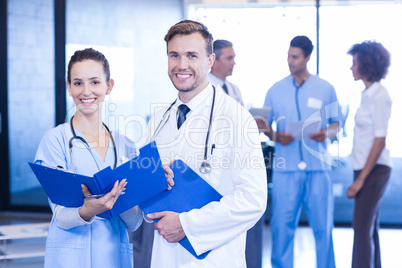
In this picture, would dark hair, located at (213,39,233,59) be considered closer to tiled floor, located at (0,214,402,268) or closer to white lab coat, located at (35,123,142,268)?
tiled floor, located at (0,214,402,268)

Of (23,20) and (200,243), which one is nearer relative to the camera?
(200,243)

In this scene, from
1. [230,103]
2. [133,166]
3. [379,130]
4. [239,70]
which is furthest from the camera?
[239,70]

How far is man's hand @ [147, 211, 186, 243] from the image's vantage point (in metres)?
1.51

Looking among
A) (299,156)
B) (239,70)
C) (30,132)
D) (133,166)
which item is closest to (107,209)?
(133,166)

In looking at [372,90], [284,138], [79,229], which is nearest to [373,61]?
[372,90]

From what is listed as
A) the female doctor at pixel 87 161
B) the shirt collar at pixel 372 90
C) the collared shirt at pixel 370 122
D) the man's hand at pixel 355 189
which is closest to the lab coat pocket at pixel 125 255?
the female doctor at pixel 87 161

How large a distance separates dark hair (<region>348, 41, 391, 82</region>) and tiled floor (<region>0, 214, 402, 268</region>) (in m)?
1.36

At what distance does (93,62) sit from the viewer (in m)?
1.72

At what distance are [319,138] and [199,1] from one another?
207 cm

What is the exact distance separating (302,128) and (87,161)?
69.2 inches

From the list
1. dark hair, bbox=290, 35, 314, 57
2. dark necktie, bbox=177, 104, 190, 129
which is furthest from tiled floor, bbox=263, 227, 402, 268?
dark necktie, bbox=177, 104, 190, 129

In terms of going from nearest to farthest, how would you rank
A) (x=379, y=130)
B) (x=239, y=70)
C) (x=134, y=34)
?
(x=379, y=130) → (x=239, y=70) → (x=134, y=34)

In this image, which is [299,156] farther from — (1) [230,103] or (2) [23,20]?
(2) [23,20]

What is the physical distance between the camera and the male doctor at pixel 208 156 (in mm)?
1503
